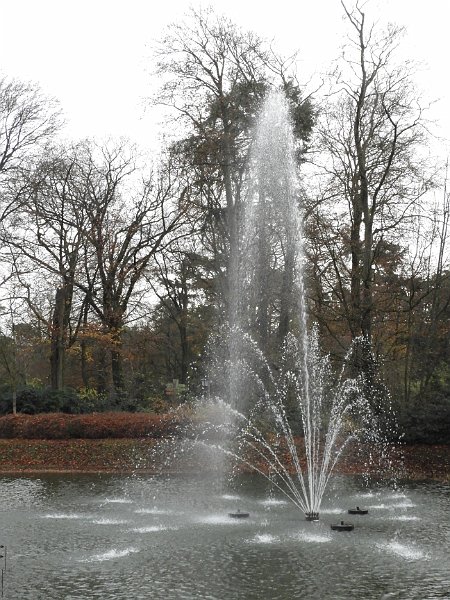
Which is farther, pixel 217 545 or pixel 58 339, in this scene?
pixel 58 339

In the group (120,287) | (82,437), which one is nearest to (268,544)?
(82,437)

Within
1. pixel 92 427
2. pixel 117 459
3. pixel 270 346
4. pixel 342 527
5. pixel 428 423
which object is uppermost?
pixel 270 346

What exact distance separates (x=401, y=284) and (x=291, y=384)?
475cm

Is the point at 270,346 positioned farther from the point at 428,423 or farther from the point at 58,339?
the point at 58,339

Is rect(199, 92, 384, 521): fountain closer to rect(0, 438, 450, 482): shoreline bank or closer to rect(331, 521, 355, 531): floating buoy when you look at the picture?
rect(0, 438, 450, 482): shoreline bank

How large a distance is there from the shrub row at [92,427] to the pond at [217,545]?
7.05 meters

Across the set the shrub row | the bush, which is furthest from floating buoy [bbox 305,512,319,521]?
the shrub row

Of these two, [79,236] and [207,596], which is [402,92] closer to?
[79,236]

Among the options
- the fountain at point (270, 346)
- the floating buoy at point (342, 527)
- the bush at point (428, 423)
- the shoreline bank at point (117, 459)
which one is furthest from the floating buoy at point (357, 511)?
the bush at point (428, 423)

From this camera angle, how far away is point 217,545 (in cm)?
1010

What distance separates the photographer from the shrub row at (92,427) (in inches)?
896

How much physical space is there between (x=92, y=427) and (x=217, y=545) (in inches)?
536

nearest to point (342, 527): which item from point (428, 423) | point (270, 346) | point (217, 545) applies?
point (217, 545)

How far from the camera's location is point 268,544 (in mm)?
10102
